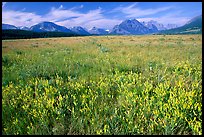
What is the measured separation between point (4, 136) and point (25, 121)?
1.43ft

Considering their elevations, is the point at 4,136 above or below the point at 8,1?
below

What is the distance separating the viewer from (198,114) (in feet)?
13.8

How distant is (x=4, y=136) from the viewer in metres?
3.77

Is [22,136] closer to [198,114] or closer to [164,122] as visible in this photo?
[164,122]

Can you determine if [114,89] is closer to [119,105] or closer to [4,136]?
[119,105]

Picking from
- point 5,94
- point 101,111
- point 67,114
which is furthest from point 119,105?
point 5,94

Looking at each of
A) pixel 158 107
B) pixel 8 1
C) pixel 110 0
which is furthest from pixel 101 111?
pixel 8 1

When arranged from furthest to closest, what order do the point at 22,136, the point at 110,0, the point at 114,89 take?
the point at 114,89, the point at 110,0, the point at 22,136

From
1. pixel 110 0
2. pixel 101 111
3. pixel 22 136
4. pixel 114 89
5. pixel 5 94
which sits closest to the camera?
pixel 22 136

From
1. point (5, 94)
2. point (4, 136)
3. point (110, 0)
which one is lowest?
point (4, 136)

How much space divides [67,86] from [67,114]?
132cm

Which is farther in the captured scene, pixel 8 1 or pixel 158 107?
pixel 158 107

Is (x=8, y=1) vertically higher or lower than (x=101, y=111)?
higher

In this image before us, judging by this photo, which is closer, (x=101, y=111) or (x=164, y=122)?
(x=164, y=122)
